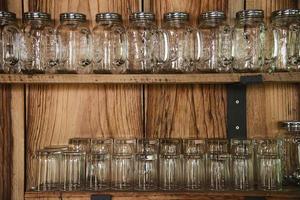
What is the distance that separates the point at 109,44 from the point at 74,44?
0.13m

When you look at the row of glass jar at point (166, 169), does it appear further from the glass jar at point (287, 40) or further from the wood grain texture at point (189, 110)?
the glass jar at point (287, 40)

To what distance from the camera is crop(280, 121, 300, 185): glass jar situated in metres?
1.50

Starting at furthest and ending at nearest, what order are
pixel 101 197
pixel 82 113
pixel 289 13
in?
pixel 82 113 → pixel 289 13 → pixel 101 197

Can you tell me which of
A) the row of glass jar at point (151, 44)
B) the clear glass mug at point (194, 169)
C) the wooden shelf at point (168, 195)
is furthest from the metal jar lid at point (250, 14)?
the wooden shelf at point (168, 195)

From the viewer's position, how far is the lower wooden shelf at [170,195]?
1.39 metres

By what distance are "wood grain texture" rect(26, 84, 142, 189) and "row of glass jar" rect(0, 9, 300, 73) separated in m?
0.19

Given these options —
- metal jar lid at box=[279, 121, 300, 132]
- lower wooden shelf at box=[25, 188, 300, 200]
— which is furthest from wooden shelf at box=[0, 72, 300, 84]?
lower wooden shelf at box=[25, 188, 300, 200]

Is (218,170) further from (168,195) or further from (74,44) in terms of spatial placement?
(74,44)

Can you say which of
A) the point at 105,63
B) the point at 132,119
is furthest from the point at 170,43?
the point at 132,119

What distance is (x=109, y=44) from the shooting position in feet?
4.97

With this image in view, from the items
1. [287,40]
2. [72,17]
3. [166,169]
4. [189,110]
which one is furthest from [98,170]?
[287,40]

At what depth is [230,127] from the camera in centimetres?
166

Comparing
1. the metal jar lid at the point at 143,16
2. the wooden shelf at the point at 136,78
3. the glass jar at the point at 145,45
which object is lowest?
the wooden shelf at the point at 136,78

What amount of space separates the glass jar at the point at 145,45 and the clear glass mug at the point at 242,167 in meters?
0.40
